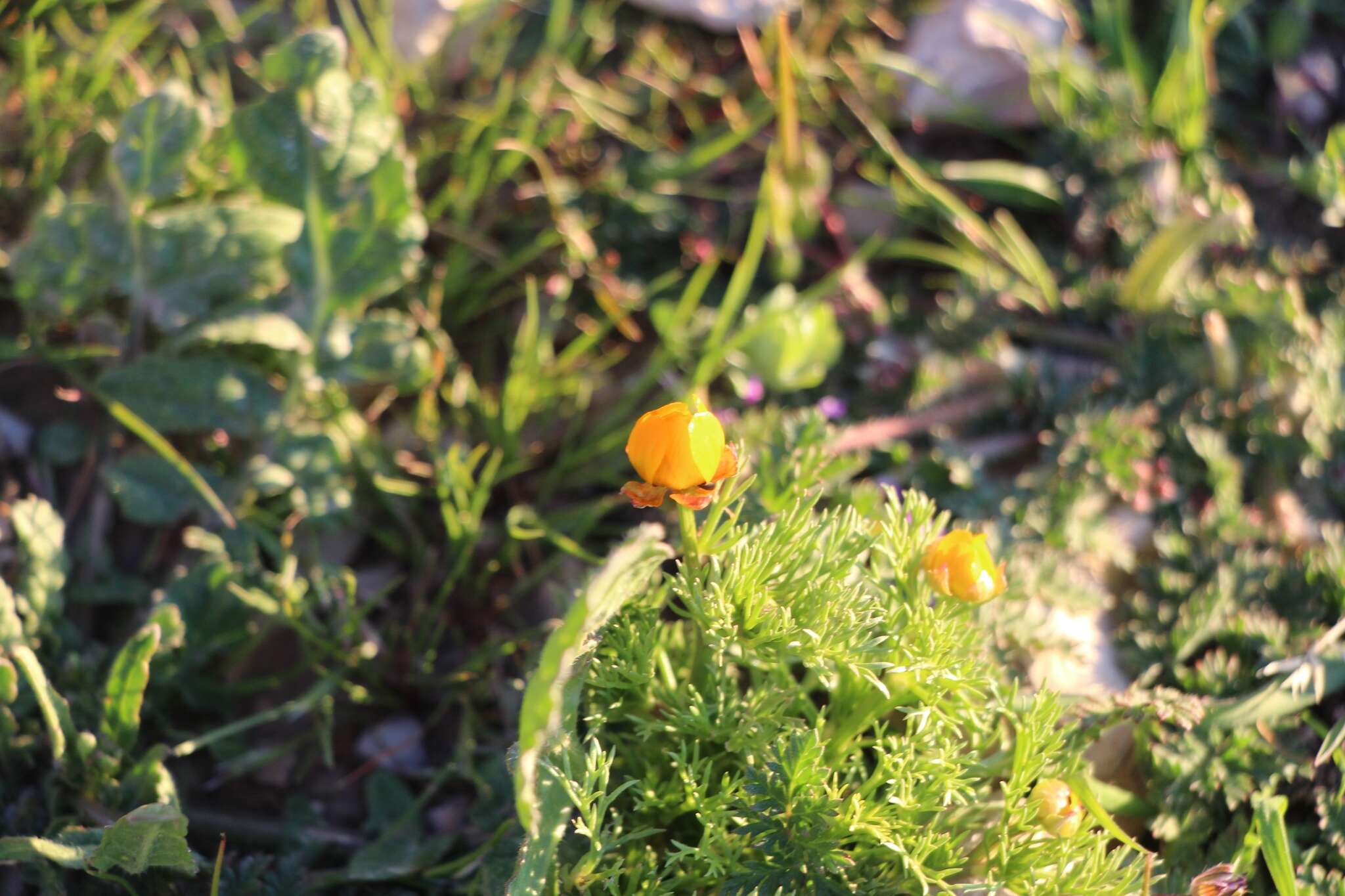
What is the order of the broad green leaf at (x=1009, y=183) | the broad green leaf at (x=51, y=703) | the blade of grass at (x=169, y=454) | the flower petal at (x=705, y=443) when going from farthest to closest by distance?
the broad green leaf at (x=1009, y=183) → the blade of grass at (x=169, y=454) → the broad green leaf at (x=51, y=703) → the flower petal at (x=705, y=443)

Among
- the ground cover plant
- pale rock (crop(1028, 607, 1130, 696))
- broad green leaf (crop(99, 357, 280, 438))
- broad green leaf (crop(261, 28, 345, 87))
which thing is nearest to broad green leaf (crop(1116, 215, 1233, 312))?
the ground cover plant

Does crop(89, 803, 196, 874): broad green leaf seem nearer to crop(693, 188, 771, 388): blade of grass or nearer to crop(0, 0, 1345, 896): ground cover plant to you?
crop(0, 0, 1345, 896): ground cover plant

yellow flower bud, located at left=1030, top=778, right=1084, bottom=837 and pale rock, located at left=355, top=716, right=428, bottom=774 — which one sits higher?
yellow flower bud, located at left=1030, top=778, right=1084, bottom=837

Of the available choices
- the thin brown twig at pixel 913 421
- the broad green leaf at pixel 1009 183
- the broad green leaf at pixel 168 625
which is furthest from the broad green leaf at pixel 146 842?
the broad green leaf at pixel 1009 183

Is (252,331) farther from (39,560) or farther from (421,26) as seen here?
(421,26)

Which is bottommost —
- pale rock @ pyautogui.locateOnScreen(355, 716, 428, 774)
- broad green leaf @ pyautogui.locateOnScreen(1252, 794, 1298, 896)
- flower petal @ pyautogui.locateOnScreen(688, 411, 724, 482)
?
pale rock @ pyautogui.locateOnScreen(355, 716, 428, 774)

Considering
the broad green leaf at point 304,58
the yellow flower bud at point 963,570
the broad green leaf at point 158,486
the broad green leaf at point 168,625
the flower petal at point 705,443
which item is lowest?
the broad green leaf at point 168,625

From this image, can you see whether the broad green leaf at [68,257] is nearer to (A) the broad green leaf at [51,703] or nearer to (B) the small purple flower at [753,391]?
(A) the broad green leaf at [51,703]

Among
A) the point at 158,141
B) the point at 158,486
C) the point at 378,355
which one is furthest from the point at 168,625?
the point at 158,141
